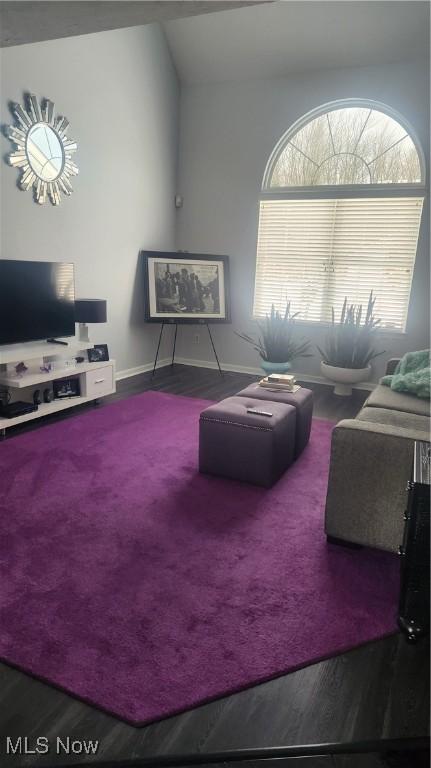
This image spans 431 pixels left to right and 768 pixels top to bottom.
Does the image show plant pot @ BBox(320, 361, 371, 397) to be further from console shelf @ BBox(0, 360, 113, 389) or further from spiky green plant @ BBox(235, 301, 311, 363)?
console shelf @ BBox(0, 360, 113, 389)

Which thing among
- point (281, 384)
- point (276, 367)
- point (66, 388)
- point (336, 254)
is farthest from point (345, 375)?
point (66, 388)

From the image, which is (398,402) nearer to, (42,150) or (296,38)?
(42,150)

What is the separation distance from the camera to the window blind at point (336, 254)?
15.1 feet

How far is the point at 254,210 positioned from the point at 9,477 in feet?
12.7

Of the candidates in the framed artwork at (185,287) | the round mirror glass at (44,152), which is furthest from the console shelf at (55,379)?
the round mirror glass at (44,152)

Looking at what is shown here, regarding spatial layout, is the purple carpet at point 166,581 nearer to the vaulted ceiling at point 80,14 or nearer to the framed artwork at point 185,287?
the vaulted ceiling at point 80,14

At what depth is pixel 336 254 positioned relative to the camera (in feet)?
16.1

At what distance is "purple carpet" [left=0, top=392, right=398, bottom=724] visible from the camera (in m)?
1.42

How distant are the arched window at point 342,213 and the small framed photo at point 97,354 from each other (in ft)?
6.96

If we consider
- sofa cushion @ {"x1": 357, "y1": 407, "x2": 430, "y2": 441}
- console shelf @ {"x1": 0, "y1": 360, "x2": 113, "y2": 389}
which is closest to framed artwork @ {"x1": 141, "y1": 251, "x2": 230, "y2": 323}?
console shelf @ {"x1": 0, "y1": 360, "x2": 113, "y2": 389}

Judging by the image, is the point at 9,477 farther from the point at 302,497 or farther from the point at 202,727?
the point at 202,727

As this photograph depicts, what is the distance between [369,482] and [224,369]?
378cm

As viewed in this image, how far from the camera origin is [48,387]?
3.87 metres

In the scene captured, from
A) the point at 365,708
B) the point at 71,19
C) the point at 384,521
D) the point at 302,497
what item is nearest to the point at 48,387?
the point at 302,497
